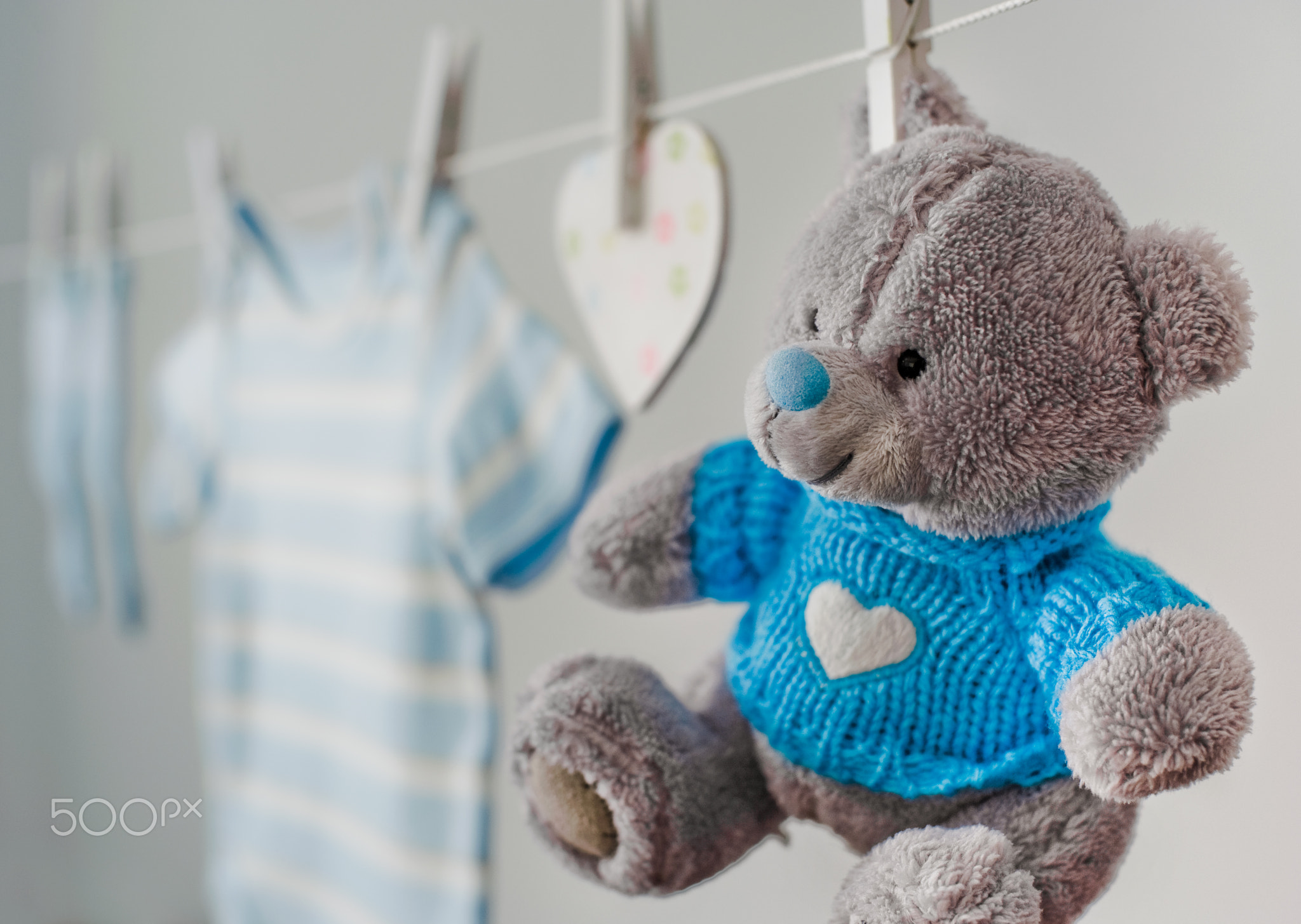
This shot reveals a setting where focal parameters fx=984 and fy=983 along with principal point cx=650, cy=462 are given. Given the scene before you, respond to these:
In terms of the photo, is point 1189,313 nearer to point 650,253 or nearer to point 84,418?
point 650,253

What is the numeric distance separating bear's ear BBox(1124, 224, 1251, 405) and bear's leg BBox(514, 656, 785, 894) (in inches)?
7.9

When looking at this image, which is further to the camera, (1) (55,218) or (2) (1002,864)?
(1) (55,218)

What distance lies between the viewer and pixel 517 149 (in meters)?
0.62

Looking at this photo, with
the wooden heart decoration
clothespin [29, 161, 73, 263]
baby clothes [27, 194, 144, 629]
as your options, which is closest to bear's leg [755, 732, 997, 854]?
the wooden heart decoration

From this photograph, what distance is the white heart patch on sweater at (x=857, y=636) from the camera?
0.32 m

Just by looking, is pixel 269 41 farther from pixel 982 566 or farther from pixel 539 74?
pixel 982 566

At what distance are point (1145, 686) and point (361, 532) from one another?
63cm

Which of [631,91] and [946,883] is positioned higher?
[631,91]

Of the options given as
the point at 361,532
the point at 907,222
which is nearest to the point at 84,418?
the point at 361,532

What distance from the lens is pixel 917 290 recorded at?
28 cm

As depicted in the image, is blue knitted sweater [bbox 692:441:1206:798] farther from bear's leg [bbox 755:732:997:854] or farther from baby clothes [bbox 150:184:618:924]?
baby clothes [bbox 150:184:618:924]

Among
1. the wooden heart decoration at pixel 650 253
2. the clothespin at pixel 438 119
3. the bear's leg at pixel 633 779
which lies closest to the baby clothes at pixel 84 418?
the clothespin at pixel 438 119

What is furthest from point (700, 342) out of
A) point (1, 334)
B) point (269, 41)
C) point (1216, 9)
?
point (1, 334)

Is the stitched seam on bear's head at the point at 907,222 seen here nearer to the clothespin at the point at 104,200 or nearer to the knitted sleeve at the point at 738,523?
the knitted sleeve at the point at 738,523
